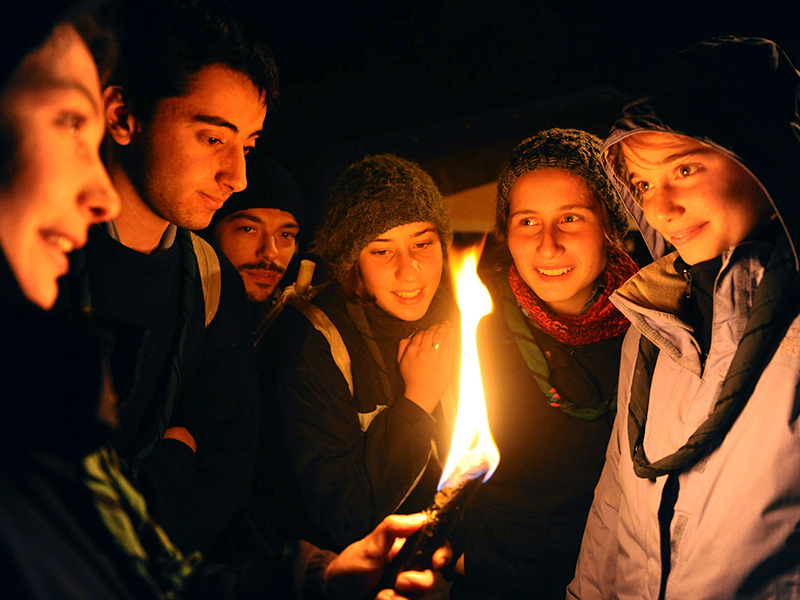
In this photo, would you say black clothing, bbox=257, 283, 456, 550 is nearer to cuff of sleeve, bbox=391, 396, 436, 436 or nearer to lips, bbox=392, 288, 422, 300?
cuff of sleeve, bbox=391, 396, 436, 436

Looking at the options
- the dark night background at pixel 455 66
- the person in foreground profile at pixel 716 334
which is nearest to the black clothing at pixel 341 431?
the person in foreground profile at pixel 716 334

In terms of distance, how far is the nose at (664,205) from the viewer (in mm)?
1702

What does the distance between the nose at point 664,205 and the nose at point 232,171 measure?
1661 mm

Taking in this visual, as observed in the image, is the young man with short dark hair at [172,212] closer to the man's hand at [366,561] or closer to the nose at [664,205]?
the man's hand at [366,561]

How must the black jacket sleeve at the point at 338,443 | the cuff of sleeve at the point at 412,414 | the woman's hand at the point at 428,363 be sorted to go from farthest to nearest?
the woman's hand at the point at 428,363
the cuff of sleeve at the point at 412,414
the black jacket sleeve at the point at 338,443

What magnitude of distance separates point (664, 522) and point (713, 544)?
18 centimetres

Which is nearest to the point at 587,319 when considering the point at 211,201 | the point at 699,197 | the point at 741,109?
the point at 699,197

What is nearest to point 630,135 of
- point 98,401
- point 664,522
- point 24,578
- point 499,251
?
point 499,251

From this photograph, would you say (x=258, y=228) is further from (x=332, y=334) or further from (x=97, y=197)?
(x=97, y=197)

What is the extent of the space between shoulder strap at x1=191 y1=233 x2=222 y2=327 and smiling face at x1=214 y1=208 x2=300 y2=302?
714 millimetres

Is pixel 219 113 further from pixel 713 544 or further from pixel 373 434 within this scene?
pixel 713 544

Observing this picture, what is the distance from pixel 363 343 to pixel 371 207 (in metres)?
0.86

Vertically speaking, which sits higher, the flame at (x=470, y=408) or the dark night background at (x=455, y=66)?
the dark night background at (x=455, y=66)

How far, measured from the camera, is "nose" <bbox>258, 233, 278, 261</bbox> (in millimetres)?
2727
